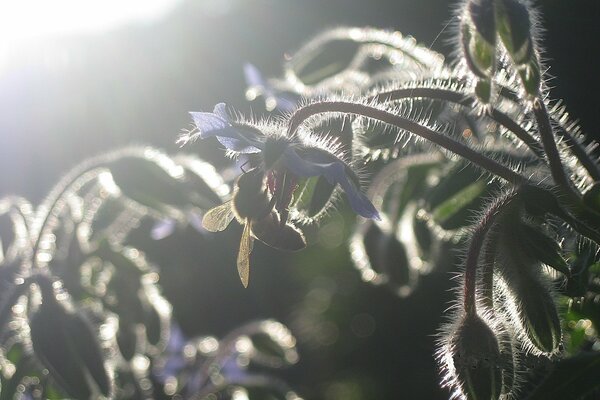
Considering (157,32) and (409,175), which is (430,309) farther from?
(157,32)

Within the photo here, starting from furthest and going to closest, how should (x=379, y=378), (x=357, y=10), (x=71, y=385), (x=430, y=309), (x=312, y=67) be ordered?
(x=357, y=10) < (x=379, y=378) < (x=430, y=309) < (x=312, y=67) < (x=71, y=385)

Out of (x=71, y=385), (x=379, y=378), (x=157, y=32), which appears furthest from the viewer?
(x=157, y=32)

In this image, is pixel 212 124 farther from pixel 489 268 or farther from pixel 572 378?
pixel 572 378

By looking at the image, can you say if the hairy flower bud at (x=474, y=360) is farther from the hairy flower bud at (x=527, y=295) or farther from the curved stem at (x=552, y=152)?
the curved stem at (x=552, y=152)

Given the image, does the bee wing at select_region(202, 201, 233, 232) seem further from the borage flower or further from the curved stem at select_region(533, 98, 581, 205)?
the curved stem at select_region(533, 98, 581, 205)

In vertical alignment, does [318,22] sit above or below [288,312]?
above

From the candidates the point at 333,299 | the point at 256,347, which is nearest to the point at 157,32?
the point at 333,299

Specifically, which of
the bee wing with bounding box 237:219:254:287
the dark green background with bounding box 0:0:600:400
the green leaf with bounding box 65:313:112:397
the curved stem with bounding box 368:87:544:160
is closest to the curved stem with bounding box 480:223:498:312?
the curved stem with bounding box 368:87:544:160
